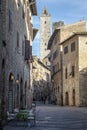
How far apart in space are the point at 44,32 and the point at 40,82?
40.4 m

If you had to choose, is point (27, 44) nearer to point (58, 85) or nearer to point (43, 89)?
point (58, 85)

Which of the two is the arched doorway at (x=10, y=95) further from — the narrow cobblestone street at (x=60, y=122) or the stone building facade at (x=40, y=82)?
the stone building facade at (x=40, y=82)

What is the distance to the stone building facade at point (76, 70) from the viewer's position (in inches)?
2098

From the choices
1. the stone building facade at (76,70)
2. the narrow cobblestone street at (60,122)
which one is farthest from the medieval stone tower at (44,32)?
the narrow cobblestone street at (60,122)

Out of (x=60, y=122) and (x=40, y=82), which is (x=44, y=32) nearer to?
(x=40, y=82)

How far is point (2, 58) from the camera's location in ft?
62.3

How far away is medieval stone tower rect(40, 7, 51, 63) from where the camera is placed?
455 ft

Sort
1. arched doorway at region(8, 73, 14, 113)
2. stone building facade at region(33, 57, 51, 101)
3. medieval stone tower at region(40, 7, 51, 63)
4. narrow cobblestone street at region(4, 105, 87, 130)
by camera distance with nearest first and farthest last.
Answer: narrow cobblestone street at region(4, 105, 87, 130) < arched doorway at region(8, 73, 14, 113) < stone building facade at region(33, 57, 51, 101) < medieval stone tower at region(40, 7, 51, 63)

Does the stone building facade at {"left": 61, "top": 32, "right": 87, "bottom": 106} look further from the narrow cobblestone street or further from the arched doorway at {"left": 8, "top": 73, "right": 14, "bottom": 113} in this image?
the arched doorway at {"left": 8, "top": 73, "right": 14, "bottom": 113}

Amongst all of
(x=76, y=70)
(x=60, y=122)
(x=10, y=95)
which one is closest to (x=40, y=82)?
(x=76, y=70)

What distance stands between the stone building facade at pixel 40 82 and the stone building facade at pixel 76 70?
39.4 meters

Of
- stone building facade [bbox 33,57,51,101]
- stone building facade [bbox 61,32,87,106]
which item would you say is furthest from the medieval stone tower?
stone building facade [bbox 61,32,87,106]

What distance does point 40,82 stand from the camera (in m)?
106

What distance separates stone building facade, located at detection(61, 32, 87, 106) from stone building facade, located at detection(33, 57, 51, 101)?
129ft
